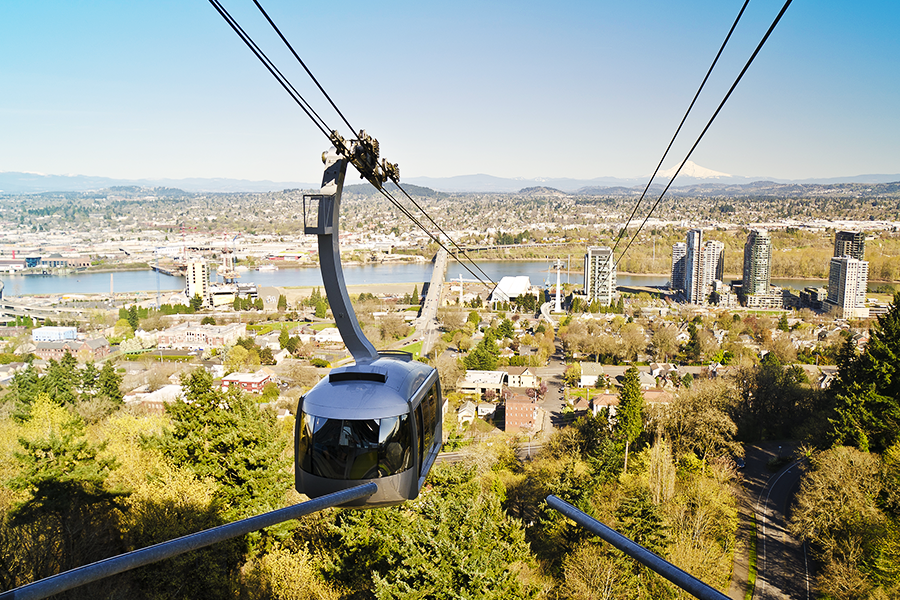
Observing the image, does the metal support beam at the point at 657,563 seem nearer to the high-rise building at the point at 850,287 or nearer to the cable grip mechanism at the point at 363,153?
the cable grip mechanism at the point at 363,153

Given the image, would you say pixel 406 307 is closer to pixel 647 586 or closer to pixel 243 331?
pixel 243 331

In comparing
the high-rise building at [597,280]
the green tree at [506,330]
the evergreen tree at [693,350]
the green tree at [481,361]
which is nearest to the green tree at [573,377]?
the green tree at [481,361]

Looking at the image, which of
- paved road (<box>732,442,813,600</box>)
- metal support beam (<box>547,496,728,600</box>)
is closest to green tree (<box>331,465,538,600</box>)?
paved road (<box>732,442,813,600</box>)

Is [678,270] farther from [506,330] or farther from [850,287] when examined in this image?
[506,330]

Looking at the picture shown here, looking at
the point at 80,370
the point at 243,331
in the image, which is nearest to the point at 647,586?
the point at 80,370

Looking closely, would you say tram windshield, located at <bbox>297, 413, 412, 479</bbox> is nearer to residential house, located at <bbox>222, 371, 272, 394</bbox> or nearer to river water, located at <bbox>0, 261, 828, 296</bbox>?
residential house, located at <bbox>222, 371, 272, 394</bbox>

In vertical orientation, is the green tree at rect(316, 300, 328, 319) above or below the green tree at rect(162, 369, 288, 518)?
below
